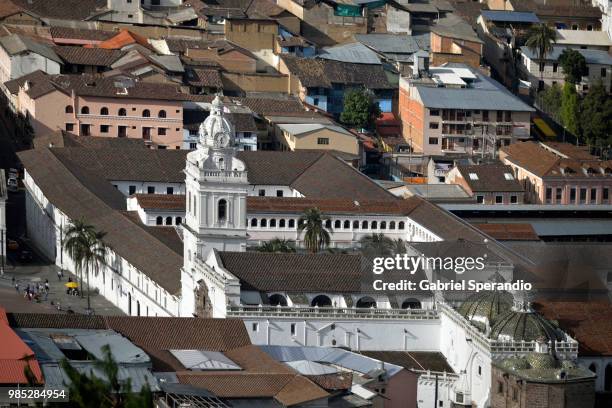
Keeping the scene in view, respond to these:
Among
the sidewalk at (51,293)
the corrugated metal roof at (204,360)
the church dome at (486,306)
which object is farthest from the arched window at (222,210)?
the corrugated metal roof at (204,360)

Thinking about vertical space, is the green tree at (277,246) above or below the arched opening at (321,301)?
below

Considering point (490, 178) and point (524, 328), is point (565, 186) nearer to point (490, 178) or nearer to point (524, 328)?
point (490, 178)

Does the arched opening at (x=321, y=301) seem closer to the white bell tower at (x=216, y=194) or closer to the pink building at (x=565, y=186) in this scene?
the white bell tower at (x=216, y=194)

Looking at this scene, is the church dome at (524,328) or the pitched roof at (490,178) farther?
the pitched roof at (490,178)

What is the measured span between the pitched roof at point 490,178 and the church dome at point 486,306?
48.7 m

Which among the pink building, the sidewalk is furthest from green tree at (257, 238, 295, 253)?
the pink building

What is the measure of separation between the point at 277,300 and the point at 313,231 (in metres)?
23.7

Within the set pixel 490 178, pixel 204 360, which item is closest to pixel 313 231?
pixel 490 178

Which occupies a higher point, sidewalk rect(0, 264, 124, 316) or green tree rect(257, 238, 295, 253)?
green tree rect(257, 238, 295, 253)

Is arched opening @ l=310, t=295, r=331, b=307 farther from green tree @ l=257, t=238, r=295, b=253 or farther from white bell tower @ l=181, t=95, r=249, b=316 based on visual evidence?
→ green tree @ l=257, t=238, r=295, b=253

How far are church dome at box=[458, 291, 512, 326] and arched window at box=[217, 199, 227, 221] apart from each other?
17.7 m

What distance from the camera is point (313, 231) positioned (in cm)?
17288

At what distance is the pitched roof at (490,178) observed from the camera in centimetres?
19488

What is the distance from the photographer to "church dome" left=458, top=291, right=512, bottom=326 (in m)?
142
